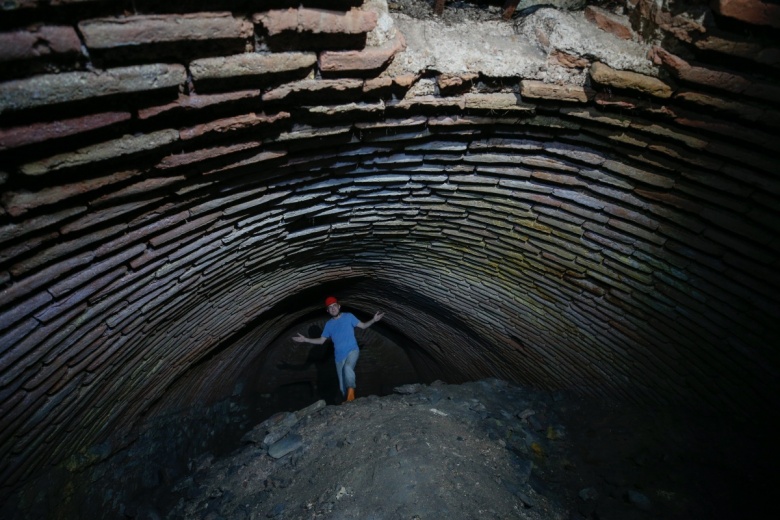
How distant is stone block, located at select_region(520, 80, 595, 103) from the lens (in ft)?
5.89

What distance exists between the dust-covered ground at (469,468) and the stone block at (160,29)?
2764mm

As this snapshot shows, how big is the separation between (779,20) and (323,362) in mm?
6671

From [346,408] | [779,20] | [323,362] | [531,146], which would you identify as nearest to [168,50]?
[531,146]

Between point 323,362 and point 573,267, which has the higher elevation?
point 573,267

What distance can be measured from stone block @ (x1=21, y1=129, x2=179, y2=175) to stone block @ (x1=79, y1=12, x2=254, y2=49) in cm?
32

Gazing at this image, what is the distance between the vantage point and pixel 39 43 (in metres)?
1.01

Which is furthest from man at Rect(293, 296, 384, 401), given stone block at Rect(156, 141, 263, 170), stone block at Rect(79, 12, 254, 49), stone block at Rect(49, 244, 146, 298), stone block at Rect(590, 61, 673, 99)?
stone block at Rect(79, 12, 254, 49)

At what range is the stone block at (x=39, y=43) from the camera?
0.97 metres

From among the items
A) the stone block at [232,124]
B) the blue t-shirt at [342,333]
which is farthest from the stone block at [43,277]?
the blue t-shirt at [342,333]

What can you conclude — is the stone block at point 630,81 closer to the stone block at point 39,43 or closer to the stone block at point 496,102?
the stone block at point 496,102

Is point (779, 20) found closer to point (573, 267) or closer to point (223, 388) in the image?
point (573, 267)

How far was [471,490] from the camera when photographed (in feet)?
8.73

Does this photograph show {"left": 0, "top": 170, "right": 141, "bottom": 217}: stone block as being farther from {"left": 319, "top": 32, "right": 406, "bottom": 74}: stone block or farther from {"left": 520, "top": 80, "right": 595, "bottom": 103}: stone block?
{"left": 520, "top": 80, "right": 595, "bottom": 103}: stone block

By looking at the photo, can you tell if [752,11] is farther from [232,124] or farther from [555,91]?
[232,124]
